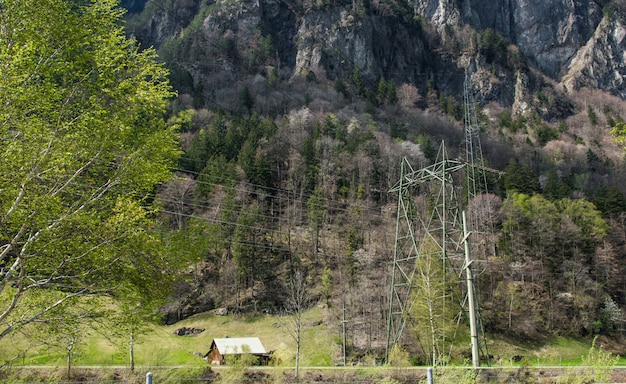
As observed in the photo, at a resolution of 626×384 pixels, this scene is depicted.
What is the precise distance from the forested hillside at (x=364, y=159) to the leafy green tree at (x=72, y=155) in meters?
1.37

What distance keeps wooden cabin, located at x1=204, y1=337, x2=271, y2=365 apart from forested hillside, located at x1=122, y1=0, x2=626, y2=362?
229 inches

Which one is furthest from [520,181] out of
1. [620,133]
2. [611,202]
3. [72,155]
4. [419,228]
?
[72,155]

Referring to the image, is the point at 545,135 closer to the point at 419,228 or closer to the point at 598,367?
the point at 419,228

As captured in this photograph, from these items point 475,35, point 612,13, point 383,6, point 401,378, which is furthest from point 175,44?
point 612,13

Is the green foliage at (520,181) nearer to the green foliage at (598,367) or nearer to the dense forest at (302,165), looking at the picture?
the dense forest at (302,165)

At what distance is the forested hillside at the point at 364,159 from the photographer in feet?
166

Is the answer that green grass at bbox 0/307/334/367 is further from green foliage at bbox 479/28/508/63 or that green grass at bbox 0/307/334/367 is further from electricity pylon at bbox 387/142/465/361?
green foliage at bbox 479/28/508/63

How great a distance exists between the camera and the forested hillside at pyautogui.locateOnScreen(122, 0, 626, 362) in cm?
5072

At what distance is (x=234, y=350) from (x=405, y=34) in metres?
142

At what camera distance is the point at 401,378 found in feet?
66.1

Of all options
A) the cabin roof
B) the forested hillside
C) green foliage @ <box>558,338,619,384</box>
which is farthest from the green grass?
green foliage @ <box>558,338,619,384</box>

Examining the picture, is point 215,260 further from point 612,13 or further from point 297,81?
point 612,13

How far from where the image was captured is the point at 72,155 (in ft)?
32.8

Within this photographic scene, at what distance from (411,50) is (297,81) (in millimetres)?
51946
